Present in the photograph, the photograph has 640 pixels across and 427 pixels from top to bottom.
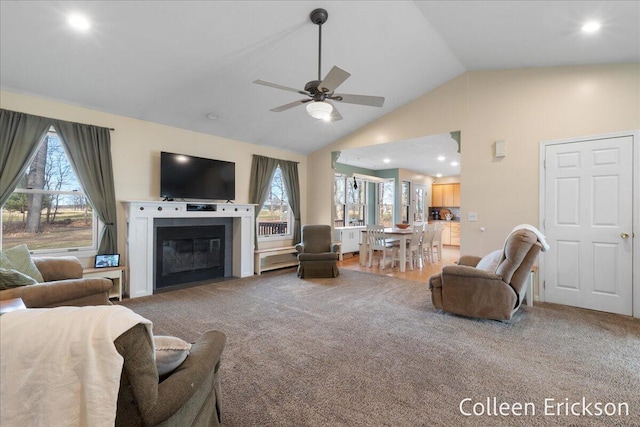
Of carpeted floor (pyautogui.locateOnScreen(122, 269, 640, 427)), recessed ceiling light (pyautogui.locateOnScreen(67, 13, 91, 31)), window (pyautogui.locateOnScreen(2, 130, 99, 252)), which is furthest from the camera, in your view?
window (pyautogui.locateOnScreen(2, 130, 99, 252))

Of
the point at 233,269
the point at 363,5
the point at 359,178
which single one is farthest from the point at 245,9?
the point at 359,178

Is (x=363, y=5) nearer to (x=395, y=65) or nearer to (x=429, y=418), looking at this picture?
(x=395, y=65)

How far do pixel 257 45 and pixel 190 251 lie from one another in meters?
3.46

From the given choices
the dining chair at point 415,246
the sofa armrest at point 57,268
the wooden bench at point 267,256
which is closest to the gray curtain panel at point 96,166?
the sofa armrest at point 57,268

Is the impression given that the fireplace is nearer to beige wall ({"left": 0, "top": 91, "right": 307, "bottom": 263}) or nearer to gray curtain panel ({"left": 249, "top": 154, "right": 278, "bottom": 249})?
beige wall ({"left": 0, "top": 91, "right": 307, "bottom": 263})

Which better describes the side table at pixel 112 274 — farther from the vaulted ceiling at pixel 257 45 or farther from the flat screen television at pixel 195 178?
the vaulted ceiling at pixel 257 45

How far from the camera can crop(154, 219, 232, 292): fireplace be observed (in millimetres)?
4723

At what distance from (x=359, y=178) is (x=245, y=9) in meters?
6.49

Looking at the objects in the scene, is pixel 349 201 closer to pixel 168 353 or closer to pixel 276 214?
pixel 276 214

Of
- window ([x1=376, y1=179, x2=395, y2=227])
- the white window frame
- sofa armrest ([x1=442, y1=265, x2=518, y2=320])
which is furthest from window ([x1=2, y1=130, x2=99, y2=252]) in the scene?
window ([x1=376, y1=179, x2=395, y2=227])

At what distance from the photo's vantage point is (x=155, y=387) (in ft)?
3.22

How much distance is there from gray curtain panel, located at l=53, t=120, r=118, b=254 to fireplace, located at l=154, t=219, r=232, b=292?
2.12ft

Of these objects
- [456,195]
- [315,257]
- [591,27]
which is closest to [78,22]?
[315,257]

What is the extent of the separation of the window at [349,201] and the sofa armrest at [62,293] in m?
6.15
